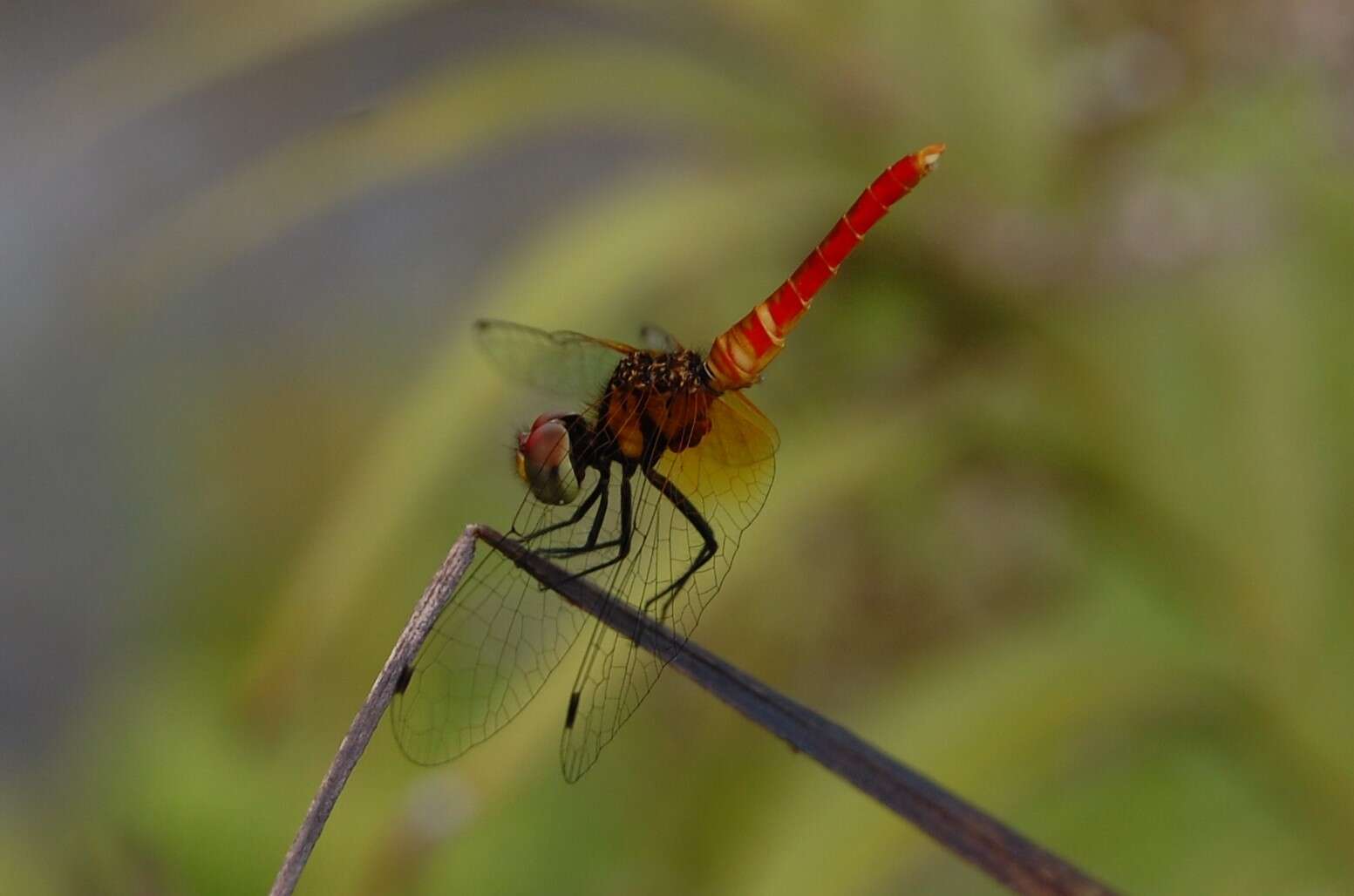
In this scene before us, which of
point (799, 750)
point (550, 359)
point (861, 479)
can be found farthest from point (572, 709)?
point (861, 479)

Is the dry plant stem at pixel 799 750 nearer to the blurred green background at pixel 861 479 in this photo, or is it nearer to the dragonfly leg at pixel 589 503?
the dragonfly leg at pixel 589 503

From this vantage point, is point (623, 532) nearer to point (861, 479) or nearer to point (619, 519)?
point (619, 519)

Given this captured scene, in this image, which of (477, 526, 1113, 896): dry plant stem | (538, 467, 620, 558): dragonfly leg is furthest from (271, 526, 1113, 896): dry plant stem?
(538, 467, 620, 558): dragonfly leg

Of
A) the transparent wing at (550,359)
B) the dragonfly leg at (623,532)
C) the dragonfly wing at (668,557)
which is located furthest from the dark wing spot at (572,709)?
the transparent wing at (550,359)

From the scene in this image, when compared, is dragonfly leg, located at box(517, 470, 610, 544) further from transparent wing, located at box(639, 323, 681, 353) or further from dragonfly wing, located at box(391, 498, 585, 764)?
transparent wing, located at box(639, 323, 681, 353)

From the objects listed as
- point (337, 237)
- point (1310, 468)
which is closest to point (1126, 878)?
point (1310, 468)

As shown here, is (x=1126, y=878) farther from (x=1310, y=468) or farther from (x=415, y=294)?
(x=415, y=294)
